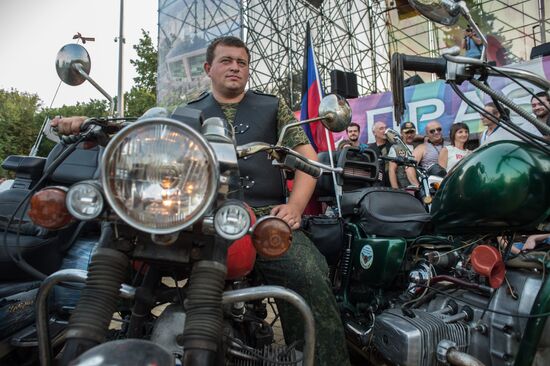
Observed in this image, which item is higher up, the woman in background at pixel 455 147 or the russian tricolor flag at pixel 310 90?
the russian tricolor flag at pixel 310 90

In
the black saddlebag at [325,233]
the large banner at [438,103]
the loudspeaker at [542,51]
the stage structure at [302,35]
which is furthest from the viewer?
the stage structure at [302,35]

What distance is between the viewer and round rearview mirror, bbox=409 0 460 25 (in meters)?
1.46

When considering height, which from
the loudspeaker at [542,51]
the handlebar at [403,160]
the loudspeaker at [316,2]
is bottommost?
the handlebar at [403,160]

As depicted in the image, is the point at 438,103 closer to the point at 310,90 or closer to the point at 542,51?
the point at 542,51

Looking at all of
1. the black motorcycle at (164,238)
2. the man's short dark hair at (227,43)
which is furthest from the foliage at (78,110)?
the black motorcycle at (164,238)

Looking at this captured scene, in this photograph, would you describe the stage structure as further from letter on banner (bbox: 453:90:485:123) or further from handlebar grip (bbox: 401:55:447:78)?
handlebar grip (bbox: 401:55:447:78)

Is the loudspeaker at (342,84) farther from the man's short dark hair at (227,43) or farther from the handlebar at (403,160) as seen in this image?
the man's short dark hair at (227,43)

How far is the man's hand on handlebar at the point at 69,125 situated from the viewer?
140 cm

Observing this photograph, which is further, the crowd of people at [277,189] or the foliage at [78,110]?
the foliage at [78,110]

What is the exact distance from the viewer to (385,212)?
2.25m

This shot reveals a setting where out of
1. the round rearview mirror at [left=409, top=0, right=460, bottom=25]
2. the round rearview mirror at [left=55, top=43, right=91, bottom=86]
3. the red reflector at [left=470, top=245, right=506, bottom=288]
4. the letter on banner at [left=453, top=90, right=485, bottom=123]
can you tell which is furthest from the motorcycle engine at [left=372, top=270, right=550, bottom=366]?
the letter on banner at [left=453, top=90, right=485, bottom=123]

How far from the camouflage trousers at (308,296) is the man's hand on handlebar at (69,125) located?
77 centimetres

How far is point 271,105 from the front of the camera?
1.96 metres

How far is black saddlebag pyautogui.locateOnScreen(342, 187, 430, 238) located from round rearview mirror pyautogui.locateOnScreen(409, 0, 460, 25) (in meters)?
0.95
